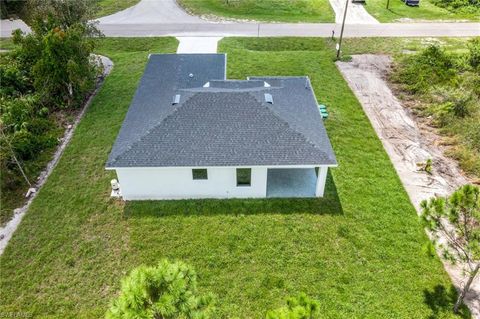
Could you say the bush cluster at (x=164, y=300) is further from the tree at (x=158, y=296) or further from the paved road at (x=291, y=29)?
the paved road at (x=291, y=29)

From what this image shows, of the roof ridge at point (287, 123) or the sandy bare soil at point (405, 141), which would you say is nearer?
the roof ridge at point (287, 123)

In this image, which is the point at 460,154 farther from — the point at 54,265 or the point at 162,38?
the point at 162,38

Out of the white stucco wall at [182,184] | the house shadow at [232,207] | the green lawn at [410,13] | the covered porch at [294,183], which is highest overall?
the green lawn at [410,13]

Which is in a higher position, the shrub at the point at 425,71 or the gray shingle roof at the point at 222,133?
the gray shingle roof at the point at 222,133

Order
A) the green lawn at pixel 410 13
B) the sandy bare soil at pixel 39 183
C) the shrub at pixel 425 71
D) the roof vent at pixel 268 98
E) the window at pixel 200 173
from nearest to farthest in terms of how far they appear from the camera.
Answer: the sandy bare soil at pixel 39 183 < the window at pixel 200 173 < the roof vent at pixel 268 98 < the shrub at pixel 425 71 < the green lawn at pixel 410 13

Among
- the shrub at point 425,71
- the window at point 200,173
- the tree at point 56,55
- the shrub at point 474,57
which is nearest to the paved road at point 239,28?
the shrub at point 474,57

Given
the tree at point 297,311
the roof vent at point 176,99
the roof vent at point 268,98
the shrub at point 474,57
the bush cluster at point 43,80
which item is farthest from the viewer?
the shrub at point 474,57

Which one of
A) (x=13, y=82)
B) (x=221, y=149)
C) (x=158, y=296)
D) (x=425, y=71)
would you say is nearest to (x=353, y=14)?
(x=425, y=71)

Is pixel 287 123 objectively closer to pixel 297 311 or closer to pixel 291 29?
pixel 297 311
